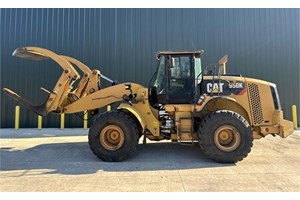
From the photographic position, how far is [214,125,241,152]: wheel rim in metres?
6.41

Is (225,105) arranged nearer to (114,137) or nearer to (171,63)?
(171,63)

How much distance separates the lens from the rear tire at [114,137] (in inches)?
260

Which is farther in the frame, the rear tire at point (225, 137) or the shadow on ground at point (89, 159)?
the rear tire at point (225, 137)

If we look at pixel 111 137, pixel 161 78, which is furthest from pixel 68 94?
pixel 161 78

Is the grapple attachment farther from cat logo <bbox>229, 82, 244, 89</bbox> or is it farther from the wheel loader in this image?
cat logo <bbox>229, 82, 244, 89</bbox>

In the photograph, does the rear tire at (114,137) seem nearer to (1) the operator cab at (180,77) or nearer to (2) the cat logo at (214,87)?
(1) the operator cab at (180,77)

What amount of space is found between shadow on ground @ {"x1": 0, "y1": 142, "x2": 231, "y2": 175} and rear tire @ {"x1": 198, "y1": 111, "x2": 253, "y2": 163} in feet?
0.98

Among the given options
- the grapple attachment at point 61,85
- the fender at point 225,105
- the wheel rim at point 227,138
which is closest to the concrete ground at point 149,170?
the wheel rim at point 227,138

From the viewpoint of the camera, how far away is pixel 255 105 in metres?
7.01

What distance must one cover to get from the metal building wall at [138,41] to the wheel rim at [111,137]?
6.72 meters

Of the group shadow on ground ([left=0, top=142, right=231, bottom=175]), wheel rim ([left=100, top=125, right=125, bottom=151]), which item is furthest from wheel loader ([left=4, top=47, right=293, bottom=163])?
shadow on ground ([left=0, top=142, right=231, bottom=175])

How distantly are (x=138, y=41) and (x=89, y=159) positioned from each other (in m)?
7.84

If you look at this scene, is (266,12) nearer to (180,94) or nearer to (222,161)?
(180,94)

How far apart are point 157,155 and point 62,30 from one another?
29.3ft
